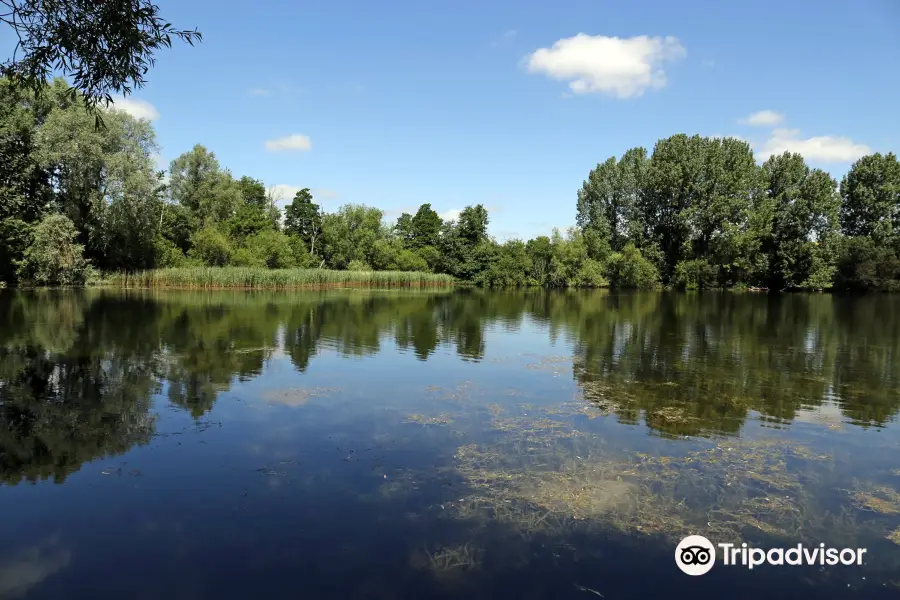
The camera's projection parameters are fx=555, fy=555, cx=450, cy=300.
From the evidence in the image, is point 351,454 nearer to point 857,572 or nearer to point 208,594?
point 208,594

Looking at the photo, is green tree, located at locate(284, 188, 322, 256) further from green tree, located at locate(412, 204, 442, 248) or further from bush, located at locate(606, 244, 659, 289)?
bush, located at locate(606, 244, 659, 289)

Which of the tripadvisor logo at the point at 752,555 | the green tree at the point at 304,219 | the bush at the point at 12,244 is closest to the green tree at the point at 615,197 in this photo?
the green tree at the point at 304,219

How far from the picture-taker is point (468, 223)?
85.9m

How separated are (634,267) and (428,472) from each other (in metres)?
72.6

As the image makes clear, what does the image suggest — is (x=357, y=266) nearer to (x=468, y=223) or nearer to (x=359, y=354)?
(x=468, y=223)

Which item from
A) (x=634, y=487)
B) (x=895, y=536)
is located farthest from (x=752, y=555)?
(x=895, y=536)

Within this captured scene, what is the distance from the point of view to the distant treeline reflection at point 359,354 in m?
10.3

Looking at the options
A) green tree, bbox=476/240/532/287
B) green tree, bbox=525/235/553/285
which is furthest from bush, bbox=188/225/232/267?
green tree, bbox=525/235/553/285

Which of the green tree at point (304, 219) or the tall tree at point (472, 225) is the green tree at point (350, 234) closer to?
the green tree at point (304, 219)

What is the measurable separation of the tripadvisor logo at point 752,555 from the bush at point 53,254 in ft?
178

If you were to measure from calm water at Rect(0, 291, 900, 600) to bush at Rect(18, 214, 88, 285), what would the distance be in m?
34.5

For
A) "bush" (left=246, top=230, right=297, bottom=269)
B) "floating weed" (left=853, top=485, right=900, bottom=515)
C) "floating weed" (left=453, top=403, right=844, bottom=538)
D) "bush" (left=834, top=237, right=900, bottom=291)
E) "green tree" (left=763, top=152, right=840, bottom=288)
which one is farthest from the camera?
"green tree" (left=763, top=152, right=840, bottom=288)

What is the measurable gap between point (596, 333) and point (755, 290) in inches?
2392

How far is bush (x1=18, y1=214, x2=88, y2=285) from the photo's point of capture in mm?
46156
